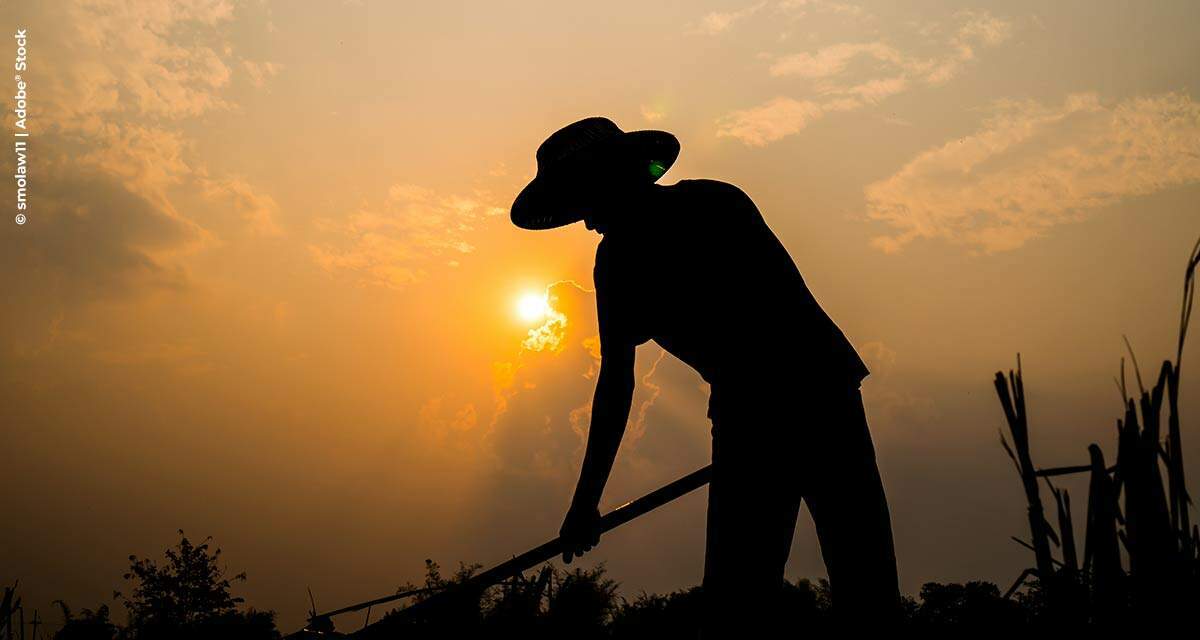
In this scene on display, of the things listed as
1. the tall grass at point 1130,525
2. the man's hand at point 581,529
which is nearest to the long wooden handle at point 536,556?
the man's hand at point 581,529

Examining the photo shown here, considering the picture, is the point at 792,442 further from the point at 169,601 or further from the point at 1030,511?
the point at 169,601

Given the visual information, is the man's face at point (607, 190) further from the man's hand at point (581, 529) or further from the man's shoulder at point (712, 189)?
the man's hand at point (581, 529)

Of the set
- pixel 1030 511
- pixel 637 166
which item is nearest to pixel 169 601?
pixel 637 166

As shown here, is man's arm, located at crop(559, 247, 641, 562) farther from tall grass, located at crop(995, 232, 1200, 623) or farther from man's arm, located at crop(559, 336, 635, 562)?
tall grass, located at crop(995, 232, 1200, 623)

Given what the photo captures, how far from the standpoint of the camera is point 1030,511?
241 centimetres

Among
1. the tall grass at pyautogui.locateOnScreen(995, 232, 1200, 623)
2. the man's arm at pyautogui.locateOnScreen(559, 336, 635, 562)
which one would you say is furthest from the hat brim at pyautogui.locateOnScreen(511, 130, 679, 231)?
the tall grass at pyautogui.locateOnScreen(995, 232, 1200, 623)

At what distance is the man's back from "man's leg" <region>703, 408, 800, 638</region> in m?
0.31

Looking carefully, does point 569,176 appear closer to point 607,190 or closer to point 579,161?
point 579,161

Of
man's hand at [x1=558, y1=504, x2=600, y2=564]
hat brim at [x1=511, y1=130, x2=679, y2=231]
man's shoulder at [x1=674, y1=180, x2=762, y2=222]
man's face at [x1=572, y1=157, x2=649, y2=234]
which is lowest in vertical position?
man's hand at [x1=558, y1=504, x2=600, y2=564]

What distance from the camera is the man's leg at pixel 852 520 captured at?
3.69 metres

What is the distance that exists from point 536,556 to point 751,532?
5.33 feet

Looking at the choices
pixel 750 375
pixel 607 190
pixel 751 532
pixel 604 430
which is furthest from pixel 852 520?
pixel 607 190

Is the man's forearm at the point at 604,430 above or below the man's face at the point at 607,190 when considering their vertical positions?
below

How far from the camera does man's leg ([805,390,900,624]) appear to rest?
369 centimetres
